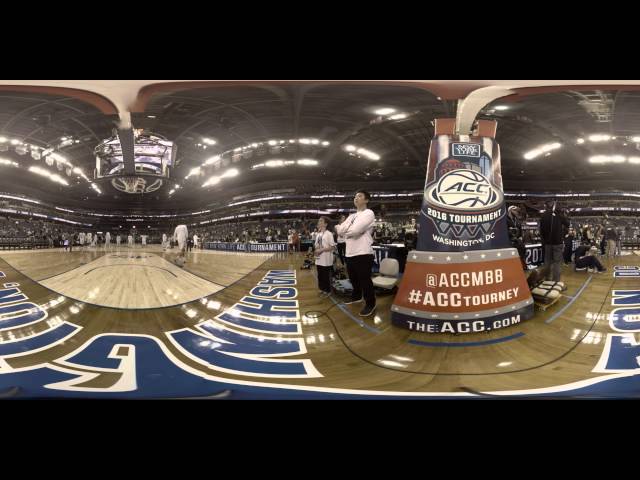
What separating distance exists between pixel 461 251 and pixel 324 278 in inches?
26.3

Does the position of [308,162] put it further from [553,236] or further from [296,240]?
[553,236]

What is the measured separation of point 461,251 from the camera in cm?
117

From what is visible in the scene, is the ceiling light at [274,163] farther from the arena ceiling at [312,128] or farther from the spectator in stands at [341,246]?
the spectator in stands at [341,246]

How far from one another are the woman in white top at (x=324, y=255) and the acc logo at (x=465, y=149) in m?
0.66

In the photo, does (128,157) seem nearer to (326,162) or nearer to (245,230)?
(245,230)

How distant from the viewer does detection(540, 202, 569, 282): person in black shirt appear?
1197 mm

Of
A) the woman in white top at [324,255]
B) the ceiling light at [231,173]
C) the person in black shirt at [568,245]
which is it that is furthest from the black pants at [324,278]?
the person in black shirt at [568,245]

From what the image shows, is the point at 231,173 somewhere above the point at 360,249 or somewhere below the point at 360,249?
above

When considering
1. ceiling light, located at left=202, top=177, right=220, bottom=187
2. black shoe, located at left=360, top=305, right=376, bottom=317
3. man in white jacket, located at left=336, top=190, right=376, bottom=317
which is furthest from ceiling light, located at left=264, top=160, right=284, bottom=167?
black shoe, located at left=360, top=305, right=376, bottom=317

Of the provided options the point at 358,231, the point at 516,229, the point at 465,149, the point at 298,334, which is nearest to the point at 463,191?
the point at 465,149

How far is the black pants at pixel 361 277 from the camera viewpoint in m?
1.20

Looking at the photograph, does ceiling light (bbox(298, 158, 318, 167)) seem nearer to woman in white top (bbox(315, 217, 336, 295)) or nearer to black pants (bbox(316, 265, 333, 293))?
woman in white top (bbox(315, 217, 336, 295))

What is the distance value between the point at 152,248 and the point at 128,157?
1.48 ft

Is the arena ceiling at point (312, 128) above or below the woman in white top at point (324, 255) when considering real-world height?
above
